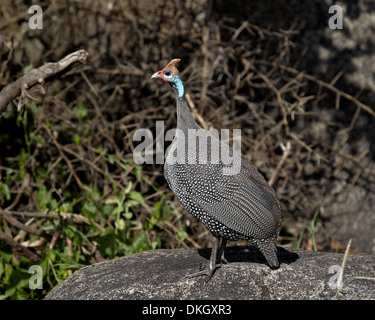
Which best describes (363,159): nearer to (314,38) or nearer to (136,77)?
(314,38)

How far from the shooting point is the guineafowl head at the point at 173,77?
2902 mm

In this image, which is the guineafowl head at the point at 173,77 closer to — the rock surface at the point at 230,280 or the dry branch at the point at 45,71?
the dry branch at the point at 45,71

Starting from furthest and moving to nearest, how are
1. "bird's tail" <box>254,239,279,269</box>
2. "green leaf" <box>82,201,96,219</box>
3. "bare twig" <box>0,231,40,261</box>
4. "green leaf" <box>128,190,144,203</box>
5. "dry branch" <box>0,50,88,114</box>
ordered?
1. "green leaf" <box>128,190,144,203</box>
2. "green leaf" <box>82,201,96,219</box>
3. "bare twig" <box>0,231,40,261</box>
4. "dry branch" <box>0,50,88,114</box>
5. "bird's tail" <box>254,239,279,269</box>

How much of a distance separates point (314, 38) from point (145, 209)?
2.01 meters

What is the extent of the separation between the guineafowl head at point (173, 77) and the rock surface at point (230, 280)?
0.93 metres

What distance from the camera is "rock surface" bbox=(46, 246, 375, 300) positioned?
2762mm

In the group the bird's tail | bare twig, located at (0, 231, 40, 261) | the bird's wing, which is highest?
the bird's wing

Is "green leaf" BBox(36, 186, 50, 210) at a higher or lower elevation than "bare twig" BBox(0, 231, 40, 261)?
higher

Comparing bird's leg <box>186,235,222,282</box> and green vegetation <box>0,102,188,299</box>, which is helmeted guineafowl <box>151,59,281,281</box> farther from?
green vegetation <box>0,102,188,299</box>

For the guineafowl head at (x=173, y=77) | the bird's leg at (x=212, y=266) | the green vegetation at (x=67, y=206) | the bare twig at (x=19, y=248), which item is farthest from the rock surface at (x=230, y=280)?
the guineafowl head at (x=173, y=77)

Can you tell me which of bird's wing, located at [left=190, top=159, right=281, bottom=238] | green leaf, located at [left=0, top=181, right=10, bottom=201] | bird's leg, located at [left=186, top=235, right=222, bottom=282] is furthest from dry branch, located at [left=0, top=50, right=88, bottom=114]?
bird's leg, located at [left=186, top=235, right=222, bottom=282]

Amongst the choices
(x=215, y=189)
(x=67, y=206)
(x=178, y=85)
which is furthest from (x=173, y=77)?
(x=67, y=206)

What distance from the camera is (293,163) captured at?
15.4 ft

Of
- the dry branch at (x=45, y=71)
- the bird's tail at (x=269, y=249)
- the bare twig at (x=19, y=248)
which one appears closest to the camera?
the bird's tail at (x=269, y=249)
